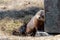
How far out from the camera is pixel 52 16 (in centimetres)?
633

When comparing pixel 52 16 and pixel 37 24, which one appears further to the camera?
pixel 37 24

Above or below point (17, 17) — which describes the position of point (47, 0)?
above

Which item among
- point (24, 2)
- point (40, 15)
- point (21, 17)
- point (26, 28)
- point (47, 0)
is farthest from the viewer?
point (24, 2)

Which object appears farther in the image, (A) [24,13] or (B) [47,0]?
(A) [24,13]

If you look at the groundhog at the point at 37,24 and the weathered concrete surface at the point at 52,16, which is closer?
the weathered concrete surface at the point at 52,16

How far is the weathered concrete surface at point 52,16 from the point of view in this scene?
6250 millimetres

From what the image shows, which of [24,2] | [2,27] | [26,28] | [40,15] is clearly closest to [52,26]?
[40,15]

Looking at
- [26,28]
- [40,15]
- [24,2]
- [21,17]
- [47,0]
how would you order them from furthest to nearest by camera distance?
[24,2]
[21,17]
[26,28]
[40,15]
[47,0]

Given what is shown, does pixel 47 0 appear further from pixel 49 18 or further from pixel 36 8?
pixel 36 8

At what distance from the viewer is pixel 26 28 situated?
24.1ft

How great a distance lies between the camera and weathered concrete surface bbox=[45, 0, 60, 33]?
6.25 metres

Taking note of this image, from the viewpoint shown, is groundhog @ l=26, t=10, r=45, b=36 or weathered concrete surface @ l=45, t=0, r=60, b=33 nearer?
weathered concrete surface @ l=45, t=0, r=60, b=33

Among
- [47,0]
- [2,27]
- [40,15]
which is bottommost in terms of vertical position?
[2,27]

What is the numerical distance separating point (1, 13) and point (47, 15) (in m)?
2.75
